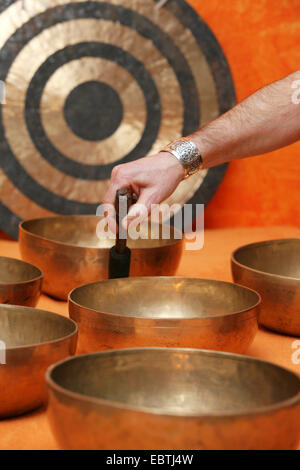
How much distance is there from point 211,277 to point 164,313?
45cm

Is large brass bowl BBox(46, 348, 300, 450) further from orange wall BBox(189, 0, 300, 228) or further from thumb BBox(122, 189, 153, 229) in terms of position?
orange wall BBox(189, 0, 300, 228)

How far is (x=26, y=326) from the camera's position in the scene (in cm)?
104

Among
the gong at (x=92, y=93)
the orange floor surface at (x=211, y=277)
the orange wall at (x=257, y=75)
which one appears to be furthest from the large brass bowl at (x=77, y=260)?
the orange wall at (x=257, y=75)

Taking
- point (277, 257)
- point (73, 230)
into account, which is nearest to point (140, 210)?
point (277, 257)

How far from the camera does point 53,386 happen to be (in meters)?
0.69

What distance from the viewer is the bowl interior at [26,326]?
1004mm

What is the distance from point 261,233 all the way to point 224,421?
1717 mm

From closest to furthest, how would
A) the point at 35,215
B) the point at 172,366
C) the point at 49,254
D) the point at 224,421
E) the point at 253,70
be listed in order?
the point at 224,421
the point at 172,366
the point at 49,254
the point at 35,215
the point at 253,70

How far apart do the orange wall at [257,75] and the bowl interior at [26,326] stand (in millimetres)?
1484

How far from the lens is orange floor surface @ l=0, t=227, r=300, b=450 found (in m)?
0.83

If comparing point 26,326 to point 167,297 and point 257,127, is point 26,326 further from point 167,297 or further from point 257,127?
point 257,127

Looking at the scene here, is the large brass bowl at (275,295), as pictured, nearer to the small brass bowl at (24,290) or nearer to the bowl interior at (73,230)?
the small brass bowl at (24,290)

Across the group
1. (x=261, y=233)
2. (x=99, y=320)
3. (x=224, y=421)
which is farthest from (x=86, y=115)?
(x=224, y=421)
